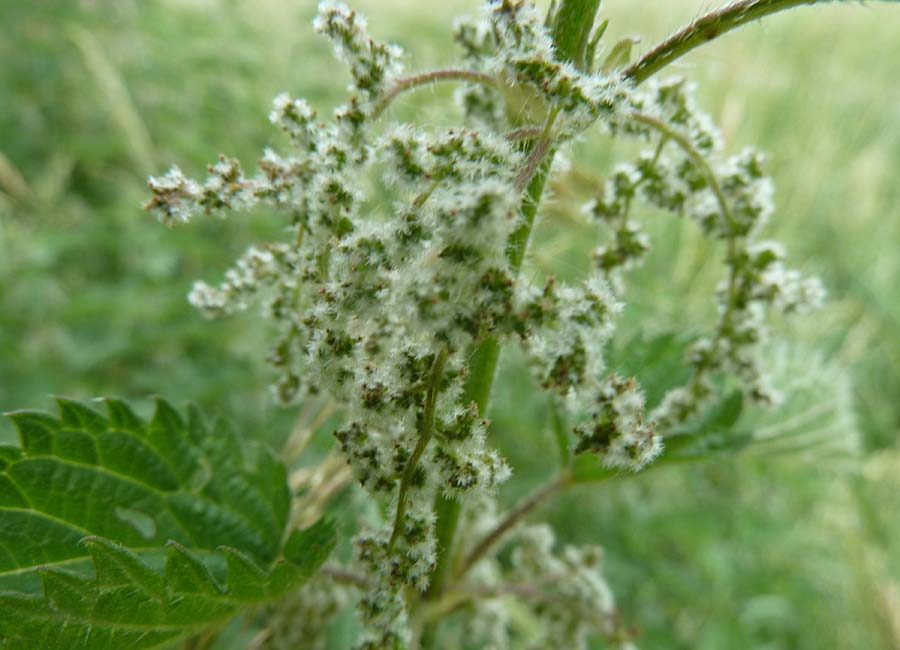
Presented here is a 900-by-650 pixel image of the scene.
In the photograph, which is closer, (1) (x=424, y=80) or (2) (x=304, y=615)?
(1) (x=424, y=80)

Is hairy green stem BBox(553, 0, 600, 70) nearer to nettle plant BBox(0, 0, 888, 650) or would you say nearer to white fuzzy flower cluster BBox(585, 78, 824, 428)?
nettle plant BBox(0, 0, 888, 650)

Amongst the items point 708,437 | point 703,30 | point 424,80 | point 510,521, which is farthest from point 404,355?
point 708,437

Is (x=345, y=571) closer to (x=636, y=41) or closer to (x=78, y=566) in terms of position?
(x=78, y=566)

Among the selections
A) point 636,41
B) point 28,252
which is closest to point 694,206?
point 636,41

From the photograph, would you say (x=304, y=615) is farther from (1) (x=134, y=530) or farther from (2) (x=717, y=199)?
(2) (x=717, y=199)

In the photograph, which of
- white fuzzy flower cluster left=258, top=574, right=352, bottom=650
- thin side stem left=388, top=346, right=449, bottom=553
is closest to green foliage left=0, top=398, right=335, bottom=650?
white fuzzy flower cluster left=258, top=574, right=352, bottom=650

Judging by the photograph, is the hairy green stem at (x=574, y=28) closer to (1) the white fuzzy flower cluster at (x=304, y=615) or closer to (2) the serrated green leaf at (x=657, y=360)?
(2) the serrated green leaf at (x=657, y=360)
